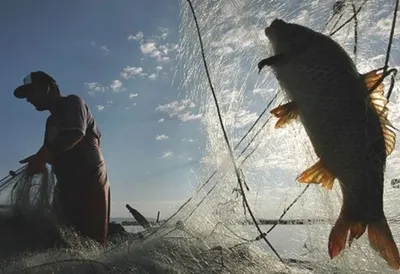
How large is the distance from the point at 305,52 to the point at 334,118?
443 millimetres

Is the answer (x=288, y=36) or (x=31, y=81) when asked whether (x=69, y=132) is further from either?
(x=288, y=36)

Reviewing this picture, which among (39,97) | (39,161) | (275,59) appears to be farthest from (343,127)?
(39,97)

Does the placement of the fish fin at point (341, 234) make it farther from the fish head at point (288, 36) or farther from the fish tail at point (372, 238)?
the fish head at point (288, 36)

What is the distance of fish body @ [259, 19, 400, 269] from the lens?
2.98 m

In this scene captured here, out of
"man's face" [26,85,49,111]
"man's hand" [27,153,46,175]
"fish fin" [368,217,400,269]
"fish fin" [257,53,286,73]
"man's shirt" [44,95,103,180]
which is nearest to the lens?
"fish fin" [368,217,400,269]

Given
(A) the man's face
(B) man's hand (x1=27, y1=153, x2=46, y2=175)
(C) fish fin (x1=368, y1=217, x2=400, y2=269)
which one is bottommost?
(C) fish fin (x1=368, y1=217, x2=400, y2=269)

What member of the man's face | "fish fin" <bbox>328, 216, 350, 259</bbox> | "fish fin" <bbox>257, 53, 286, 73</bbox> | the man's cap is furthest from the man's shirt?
"fish fin" <bbox>328, 216, 350, 259</bbox>

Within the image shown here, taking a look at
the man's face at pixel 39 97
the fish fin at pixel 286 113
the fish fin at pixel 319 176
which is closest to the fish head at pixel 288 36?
the fish fin at pixel 286 113

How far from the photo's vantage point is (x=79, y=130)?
4902 mm

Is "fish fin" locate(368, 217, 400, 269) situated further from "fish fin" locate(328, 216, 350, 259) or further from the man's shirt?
the man's shirt

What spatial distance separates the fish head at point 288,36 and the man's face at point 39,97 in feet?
9.22

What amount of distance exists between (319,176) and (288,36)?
2.96 ft

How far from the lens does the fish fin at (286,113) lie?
3227 mm

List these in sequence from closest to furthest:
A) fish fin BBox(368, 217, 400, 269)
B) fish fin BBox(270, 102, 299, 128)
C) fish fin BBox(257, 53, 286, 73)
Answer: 1. fish fin BBox(368, 217, 400, 269)
2. fish fin BBox(257, 53, 286, 73)
3. fish fin BBox(270, 102, 299, 128)
